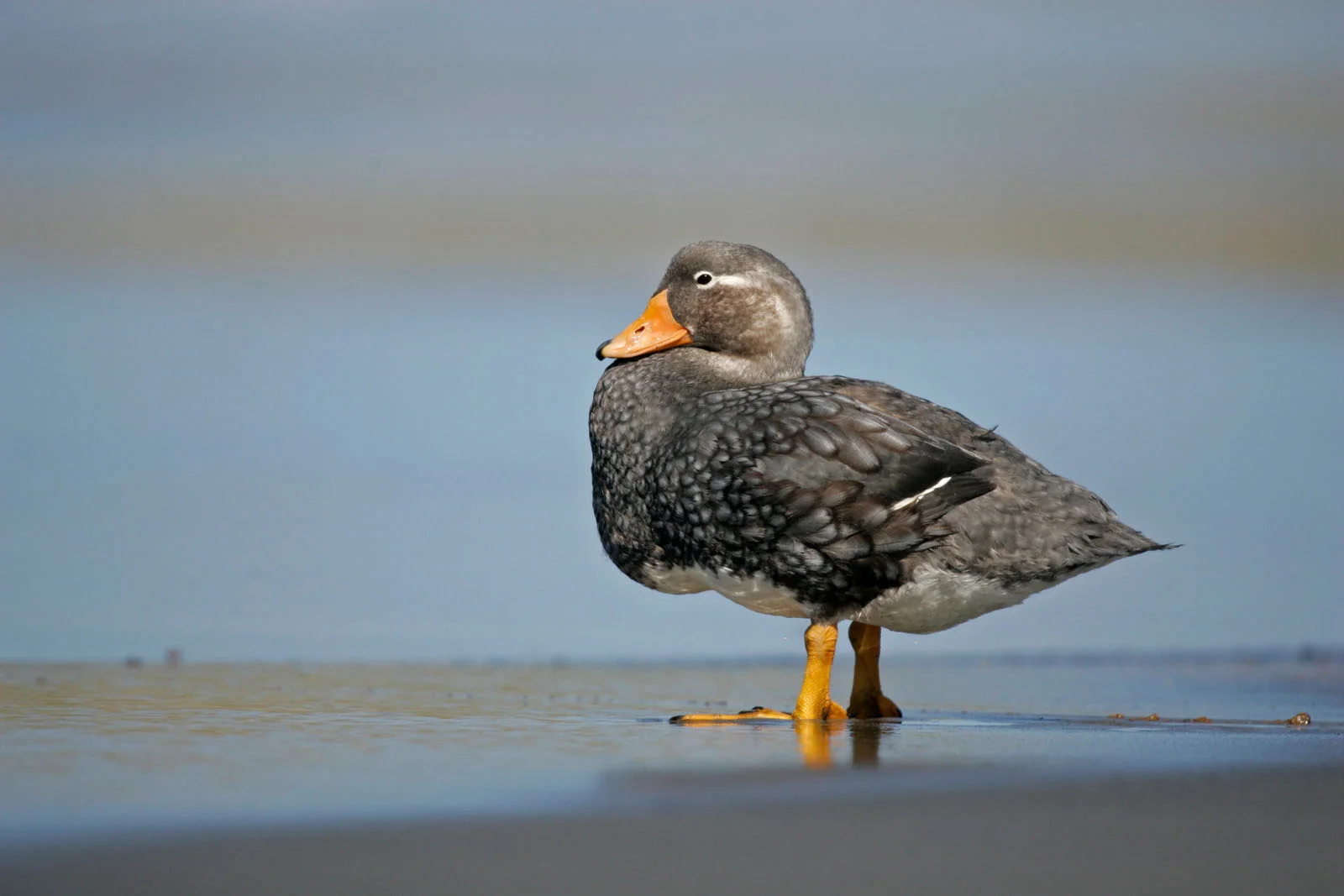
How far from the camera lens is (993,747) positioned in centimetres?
538

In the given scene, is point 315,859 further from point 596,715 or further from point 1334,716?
point 1334,716

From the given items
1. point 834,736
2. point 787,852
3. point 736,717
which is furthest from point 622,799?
point 736,717

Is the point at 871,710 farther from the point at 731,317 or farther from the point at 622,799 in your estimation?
the point at 622,799

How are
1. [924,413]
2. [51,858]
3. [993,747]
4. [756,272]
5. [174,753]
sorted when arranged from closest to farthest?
[51,858]
[174,753]
[993,747]
[924,413]
[756,272]

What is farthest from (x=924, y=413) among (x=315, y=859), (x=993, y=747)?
(x=315, y=859)

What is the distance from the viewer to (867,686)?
22.4ft

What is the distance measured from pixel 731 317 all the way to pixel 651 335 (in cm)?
37

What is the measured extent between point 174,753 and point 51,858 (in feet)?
4.32

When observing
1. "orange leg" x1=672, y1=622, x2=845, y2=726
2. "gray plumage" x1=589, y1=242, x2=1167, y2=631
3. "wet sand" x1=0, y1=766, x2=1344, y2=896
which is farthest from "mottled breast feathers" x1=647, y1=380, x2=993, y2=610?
"wet sand" x1=0, y1=766, x2=1344, y2=896

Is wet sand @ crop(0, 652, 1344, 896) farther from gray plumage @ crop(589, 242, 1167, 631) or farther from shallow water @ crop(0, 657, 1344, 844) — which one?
gray plumage @ crop(589, 242, 1167, 631)

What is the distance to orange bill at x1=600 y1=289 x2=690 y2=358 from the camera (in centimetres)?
730

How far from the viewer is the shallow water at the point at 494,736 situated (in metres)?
4.24

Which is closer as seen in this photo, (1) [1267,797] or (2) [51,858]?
(2) [51,858]

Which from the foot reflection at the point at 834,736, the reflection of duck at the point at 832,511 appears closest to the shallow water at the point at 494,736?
the foot reflection at the point at 834,736
